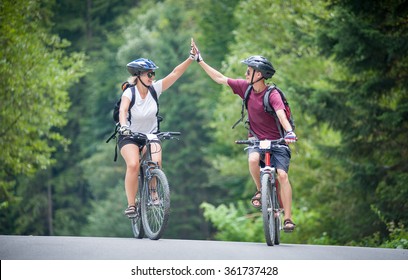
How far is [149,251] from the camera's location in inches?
471

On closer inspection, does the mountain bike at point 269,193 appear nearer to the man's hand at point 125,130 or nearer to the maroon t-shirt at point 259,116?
the maroon t-shirt at point 259,116

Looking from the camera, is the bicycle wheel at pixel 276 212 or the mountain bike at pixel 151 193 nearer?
the bicycle wheel at pixel 276 212

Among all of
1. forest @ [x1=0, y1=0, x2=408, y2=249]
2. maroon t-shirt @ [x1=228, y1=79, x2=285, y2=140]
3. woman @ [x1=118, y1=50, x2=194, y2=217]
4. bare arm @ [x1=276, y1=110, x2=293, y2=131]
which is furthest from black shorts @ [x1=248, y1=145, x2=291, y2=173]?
forest @ [x1=0, y1=0, x2=408, y2=249]

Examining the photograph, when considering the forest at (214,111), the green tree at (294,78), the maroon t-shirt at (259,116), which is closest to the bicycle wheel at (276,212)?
the maroon t-shirt at (259,116)

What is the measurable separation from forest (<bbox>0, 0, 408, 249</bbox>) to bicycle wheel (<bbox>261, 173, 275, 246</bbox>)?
350 cm

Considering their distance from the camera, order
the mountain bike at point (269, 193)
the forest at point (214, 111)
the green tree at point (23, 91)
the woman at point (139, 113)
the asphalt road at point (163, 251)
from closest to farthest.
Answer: the asphalt road at point (163, 251)
the mountain bike at point (269, 193)
the woman at point (139, 113)
the forest at point (214, 111)
the green tree at point (23, 91)

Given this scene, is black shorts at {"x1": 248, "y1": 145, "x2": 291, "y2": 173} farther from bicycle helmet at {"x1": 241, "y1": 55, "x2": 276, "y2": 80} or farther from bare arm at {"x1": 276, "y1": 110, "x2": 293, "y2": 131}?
→ bicycle helmet at {"x1": 241, "y1": 55, "x2": 276, "y2": 80}

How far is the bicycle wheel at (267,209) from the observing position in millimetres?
12875

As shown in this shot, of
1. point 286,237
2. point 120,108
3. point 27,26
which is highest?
point 27,26

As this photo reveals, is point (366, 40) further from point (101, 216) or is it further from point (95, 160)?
point (95, 160)

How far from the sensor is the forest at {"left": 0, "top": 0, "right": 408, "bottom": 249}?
72.0 ft

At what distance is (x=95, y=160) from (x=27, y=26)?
23.6m

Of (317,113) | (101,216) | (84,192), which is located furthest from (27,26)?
(84,192)

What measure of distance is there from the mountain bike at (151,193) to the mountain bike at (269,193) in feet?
3.46
